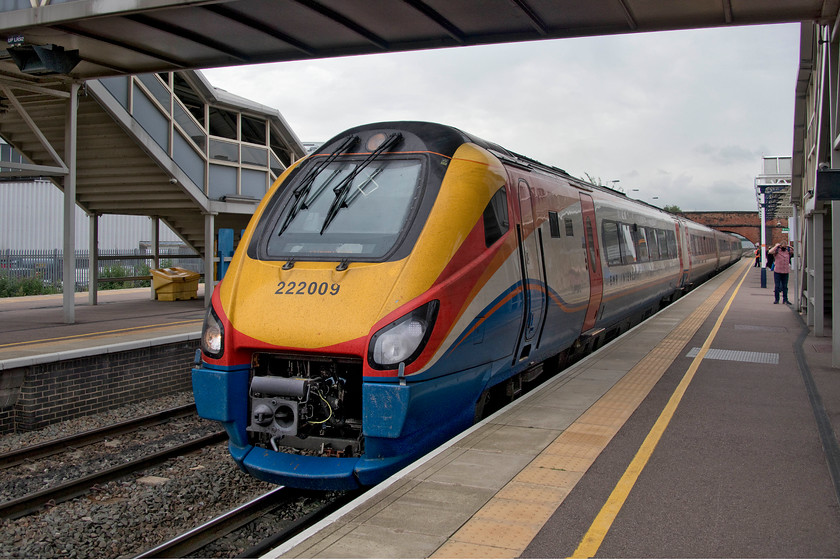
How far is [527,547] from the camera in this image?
3643 millimetres

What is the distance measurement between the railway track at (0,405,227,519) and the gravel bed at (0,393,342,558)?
77 mm

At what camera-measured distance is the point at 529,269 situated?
6684mm

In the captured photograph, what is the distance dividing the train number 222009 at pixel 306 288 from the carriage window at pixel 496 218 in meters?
1.39

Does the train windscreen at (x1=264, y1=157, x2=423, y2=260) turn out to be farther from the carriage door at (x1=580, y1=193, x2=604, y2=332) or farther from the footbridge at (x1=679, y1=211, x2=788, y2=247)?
the footbridge at (x1=679, y1=211, x2=788, y2=247)

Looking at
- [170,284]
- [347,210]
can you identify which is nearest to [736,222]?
[170,284]

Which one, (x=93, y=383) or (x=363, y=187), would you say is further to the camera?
(x=93, y=383)

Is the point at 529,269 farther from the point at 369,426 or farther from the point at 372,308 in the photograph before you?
the point at 369,426

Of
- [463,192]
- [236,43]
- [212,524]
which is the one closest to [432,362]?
[463,192]

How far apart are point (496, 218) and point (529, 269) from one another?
876mm

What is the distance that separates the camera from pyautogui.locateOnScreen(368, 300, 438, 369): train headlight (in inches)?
188

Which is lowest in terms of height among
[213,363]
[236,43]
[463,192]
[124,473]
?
[124,473]

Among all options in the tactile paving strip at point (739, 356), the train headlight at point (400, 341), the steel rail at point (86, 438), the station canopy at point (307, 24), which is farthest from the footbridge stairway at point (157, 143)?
the tactile paving strip at point (739, 356)

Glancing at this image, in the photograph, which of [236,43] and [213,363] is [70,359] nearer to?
[213,363]

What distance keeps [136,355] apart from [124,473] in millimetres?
3419
